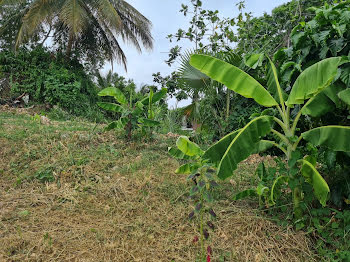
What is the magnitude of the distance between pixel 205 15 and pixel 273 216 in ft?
26.0

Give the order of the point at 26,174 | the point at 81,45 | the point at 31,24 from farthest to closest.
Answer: the point at 81,45 < the point at 31,24 < the point at 26,174

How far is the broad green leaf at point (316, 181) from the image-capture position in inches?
90.9

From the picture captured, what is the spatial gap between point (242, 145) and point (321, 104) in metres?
0.93

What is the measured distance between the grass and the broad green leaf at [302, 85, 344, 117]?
1257mm

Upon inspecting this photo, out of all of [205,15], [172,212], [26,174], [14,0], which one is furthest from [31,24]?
[172,212]

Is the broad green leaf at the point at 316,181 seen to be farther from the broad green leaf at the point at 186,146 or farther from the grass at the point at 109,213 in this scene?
the broad green leaf at the point at 186,146

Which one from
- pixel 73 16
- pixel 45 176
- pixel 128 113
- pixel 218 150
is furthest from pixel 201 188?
pixel 73 16

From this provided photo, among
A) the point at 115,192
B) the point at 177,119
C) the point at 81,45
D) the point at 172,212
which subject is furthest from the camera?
the point at 81,45

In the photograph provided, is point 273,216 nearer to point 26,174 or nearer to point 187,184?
point 187,184

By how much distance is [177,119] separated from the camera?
8.59 metres

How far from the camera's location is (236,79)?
268cm

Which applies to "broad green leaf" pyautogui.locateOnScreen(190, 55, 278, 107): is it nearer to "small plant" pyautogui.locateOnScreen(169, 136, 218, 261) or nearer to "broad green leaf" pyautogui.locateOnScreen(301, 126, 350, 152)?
"broad green leaf" pyautogui.locateOnScreen(301, 126, 350, 152)

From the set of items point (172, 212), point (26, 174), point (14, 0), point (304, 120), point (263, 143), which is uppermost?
point (14, 0)

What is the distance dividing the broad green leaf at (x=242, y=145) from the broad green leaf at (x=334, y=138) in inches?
18.1
